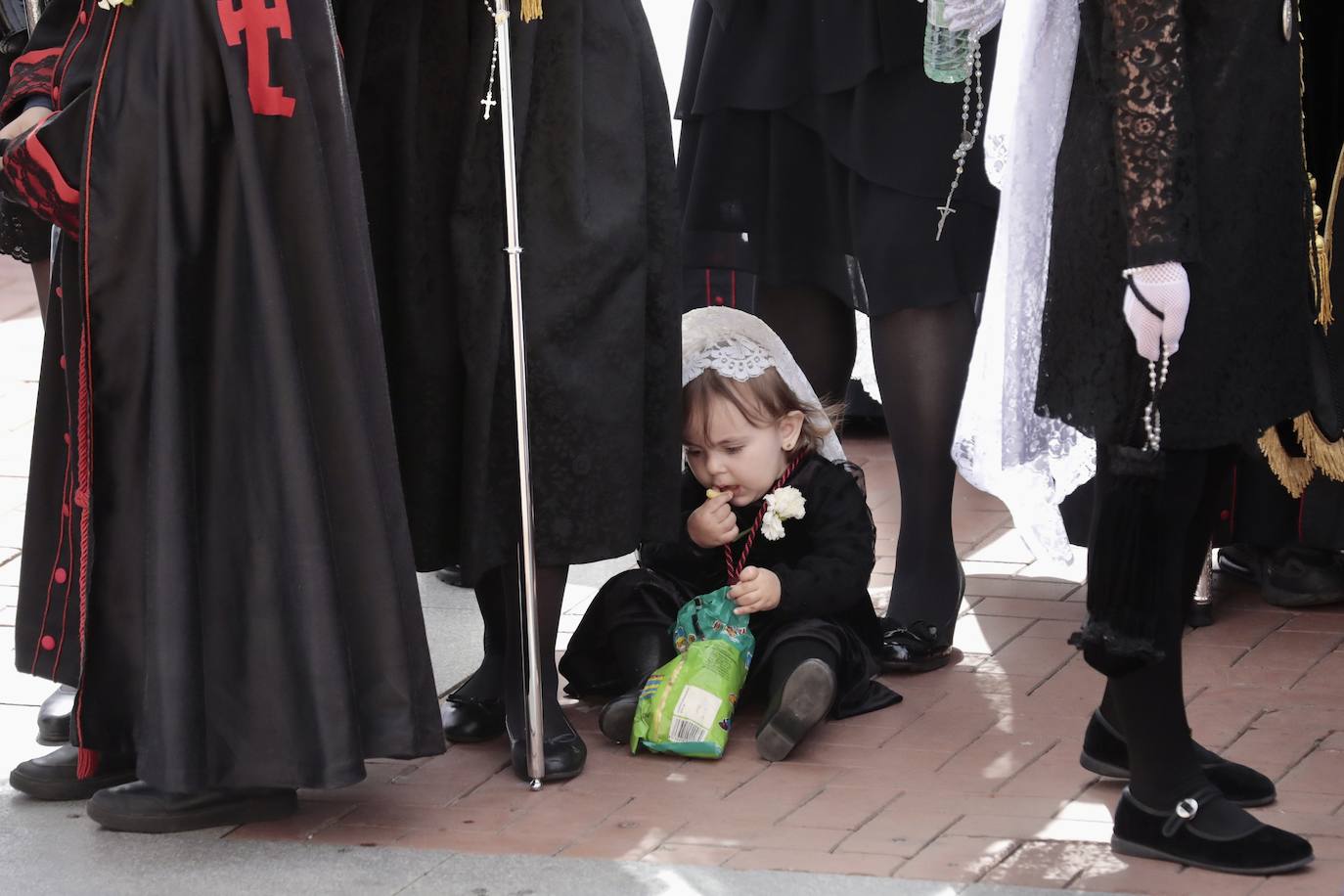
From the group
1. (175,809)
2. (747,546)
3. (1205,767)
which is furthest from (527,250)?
(1205,767)

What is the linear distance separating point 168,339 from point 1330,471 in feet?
7.77

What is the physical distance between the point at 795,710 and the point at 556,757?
0.44 metres

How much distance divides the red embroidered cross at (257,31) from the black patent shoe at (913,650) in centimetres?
171

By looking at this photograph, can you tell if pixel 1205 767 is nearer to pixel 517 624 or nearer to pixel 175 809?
pixel 517 624

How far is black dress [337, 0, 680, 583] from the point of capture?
11.1 ft

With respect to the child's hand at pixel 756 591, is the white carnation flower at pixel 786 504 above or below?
above

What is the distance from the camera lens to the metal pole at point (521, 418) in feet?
10.5

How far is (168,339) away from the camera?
3016 mm

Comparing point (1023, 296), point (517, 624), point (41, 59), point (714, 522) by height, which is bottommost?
point (517, 624)

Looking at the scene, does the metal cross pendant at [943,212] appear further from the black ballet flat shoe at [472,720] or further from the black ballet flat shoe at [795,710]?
the black ballet flat shoe at [472,720]

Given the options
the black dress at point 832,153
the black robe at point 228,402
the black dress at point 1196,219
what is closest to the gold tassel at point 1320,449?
the black dress at point 832,153

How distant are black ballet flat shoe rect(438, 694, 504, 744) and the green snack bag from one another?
0.91 ft

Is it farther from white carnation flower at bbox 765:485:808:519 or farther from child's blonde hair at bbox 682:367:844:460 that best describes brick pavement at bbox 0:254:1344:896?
child's blonde hair at bbox 682:367:844:460

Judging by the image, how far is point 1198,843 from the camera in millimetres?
2996
